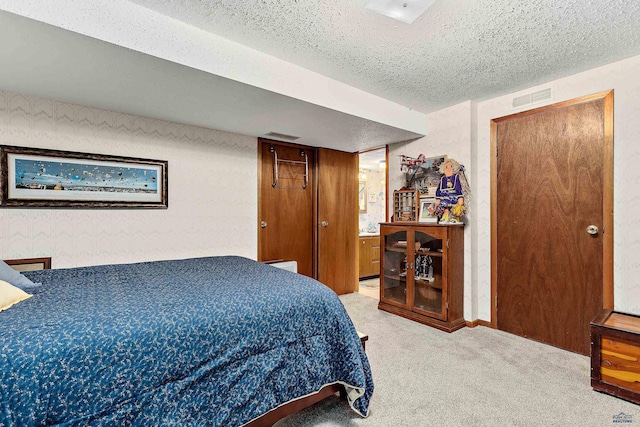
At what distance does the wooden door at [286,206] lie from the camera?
3928 millimetres

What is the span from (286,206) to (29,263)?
2.53 meters

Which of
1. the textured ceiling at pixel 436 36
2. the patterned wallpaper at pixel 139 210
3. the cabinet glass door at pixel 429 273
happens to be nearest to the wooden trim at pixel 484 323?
the cabinet glass door at pixel 429 273

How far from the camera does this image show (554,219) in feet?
A: 9.23

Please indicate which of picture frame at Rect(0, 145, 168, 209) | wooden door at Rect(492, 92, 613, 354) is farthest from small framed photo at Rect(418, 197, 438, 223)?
picture frame at Rect(0, 145, 168, 209)

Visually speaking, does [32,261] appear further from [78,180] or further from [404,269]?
[404,269]

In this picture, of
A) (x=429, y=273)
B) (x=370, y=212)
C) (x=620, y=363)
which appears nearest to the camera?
(x=620, y=363)

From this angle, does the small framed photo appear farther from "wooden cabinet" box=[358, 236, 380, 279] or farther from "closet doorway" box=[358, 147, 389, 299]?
"wooden cabinet" box=[358, 236, 380, 279]

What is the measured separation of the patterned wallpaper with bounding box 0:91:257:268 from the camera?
8.30 ft

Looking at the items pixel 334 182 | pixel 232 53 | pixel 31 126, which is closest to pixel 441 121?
pixel 334 182

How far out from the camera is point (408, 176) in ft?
12.9

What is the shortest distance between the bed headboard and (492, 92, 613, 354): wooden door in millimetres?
4090

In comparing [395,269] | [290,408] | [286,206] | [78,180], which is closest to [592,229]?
[395,269]

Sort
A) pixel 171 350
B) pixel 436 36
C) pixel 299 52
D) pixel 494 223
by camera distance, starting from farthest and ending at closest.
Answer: pixel 494 223 < pixel 299 52 < pixel 436 36 < pixel 171 350

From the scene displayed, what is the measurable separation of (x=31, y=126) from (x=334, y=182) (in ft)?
10.7
